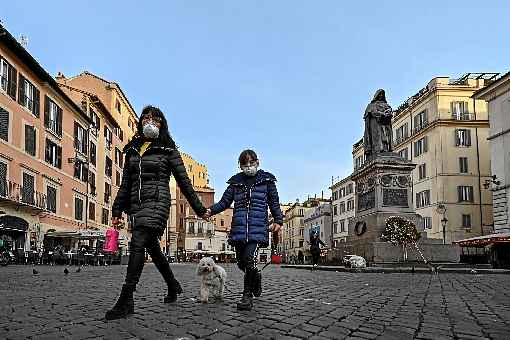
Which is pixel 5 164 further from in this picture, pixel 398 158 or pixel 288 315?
pixel 288 315

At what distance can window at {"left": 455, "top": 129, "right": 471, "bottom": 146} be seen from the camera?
5678 centimetres

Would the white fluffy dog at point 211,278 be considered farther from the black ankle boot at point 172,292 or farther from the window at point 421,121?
the window at point 421,121

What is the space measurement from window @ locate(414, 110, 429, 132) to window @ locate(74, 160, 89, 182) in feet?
114

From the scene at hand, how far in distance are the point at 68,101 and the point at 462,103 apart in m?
38.7

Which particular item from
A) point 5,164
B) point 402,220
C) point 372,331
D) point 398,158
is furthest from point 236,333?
point 5,164

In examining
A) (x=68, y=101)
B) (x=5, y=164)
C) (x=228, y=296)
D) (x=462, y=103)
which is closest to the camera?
(x=228, y=296)

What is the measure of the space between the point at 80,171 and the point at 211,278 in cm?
4266

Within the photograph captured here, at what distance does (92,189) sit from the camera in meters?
51.5

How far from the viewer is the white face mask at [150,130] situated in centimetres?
629

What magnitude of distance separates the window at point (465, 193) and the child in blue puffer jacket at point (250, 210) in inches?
2067

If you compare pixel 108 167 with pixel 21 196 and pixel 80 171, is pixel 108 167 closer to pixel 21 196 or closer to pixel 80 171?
→ pixel 80 171

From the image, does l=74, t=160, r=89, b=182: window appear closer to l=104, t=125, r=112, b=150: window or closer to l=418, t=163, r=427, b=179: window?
l=104, t=125, r=112, b=150: window

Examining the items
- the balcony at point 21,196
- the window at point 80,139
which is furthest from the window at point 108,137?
the balcony at point 21,196

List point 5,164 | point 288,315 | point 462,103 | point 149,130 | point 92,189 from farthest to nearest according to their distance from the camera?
1. point 462,103
2. point 92,189
3. point 5,164
4. point 149,130
5. point 288,315
